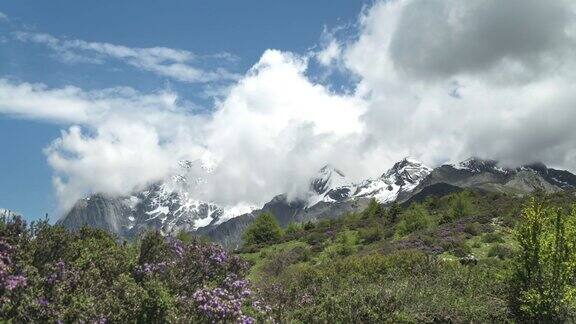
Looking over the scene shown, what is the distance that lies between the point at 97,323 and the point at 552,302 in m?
13.6

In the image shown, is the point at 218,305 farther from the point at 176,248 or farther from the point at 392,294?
the point at 392,294

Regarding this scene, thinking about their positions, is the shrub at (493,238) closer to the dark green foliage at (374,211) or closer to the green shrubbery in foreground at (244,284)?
the green shrubbery in foreground at (244,284)

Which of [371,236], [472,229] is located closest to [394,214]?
[371,236]

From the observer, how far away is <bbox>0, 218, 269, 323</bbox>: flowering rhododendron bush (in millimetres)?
12953

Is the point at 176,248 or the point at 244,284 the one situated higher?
the point at 176,248

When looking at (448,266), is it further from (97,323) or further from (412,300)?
(97,323)

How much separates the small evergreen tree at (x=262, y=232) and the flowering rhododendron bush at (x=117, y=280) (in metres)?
54.2

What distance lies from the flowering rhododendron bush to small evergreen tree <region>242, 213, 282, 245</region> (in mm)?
54215

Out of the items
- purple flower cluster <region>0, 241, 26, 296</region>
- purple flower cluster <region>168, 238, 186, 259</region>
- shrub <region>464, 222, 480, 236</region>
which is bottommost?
purple flower cluster <region>0, 241, 26, 296</region>

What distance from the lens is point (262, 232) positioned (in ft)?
241

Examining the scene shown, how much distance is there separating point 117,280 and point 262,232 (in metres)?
58.6

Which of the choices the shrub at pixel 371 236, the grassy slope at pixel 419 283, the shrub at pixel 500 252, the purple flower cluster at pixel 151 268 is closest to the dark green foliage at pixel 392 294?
the grassy slope at pixel 419 283

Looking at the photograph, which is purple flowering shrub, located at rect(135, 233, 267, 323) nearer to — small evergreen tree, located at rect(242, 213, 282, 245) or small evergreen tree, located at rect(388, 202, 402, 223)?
small evergreen tree, located at rect(388, 202, 402, 223)

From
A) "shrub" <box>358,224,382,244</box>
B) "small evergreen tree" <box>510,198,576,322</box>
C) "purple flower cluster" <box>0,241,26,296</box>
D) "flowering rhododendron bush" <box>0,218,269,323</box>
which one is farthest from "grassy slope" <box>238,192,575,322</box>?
"shrub" <box>358,224,382,244</box>
